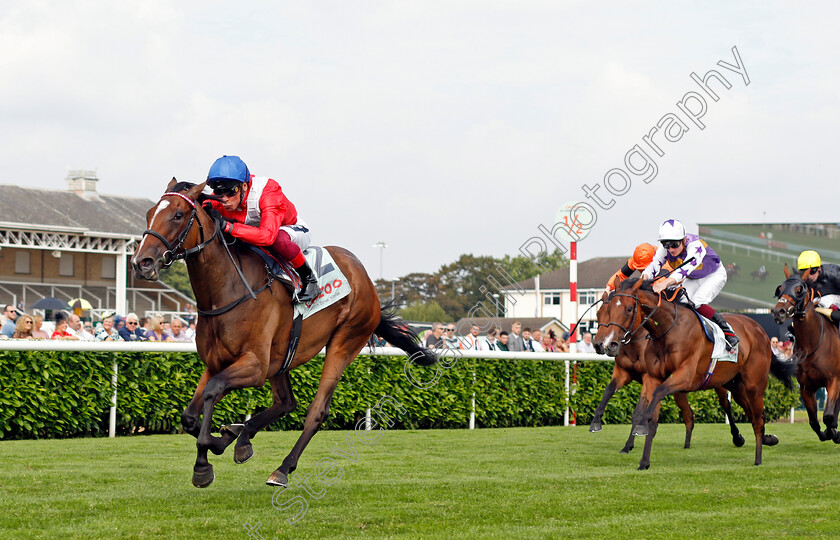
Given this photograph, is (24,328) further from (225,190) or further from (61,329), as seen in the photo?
(225,190)

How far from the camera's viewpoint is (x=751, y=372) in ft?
26.8

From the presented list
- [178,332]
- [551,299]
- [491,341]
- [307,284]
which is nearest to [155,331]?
[178,332]

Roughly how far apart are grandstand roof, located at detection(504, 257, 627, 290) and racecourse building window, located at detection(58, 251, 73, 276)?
29.5m

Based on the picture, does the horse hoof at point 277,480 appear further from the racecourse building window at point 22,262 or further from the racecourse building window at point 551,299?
the racecourse building window at point 551,299

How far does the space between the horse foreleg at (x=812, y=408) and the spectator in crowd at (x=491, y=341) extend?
410cm

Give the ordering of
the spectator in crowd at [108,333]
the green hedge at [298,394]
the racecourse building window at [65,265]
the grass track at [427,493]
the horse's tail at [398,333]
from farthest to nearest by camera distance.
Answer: the racecourse building window at [65,265], the spectator in crowd at [108,333], the green hedge at [298,394], the horse's tail at [398,333], the grass track at [427,493]

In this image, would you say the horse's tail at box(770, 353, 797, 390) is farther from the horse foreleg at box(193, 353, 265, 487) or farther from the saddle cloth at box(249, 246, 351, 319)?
the horse foreleg at box(193, 353, 265, 487)

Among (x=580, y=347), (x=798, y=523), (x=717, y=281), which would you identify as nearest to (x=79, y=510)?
(x=798, y=523)

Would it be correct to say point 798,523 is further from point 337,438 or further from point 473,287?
point 473,287

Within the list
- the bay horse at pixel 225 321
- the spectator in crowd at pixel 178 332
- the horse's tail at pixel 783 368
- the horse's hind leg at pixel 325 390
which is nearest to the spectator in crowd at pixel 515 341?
the horse's tail at pixel 783 368

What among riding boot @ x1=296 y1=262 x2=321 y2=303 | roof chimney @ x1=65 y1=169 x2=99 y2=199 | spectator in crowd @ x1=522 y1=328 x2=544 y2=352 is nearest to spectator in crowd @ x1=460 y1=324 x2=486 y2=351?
spectator in crowd @ x1=522 y1=328 x2=544 y2=352

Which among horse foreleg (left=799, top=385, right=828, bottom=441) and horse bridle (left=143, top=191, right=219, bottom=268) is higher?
horse bridle (left=143, top=191, right=219, bottom=268)

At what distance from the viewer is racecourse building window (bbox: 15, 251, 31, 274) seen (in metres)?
33.1

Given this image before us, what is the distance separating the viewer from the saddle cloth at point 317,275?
5207 mm
